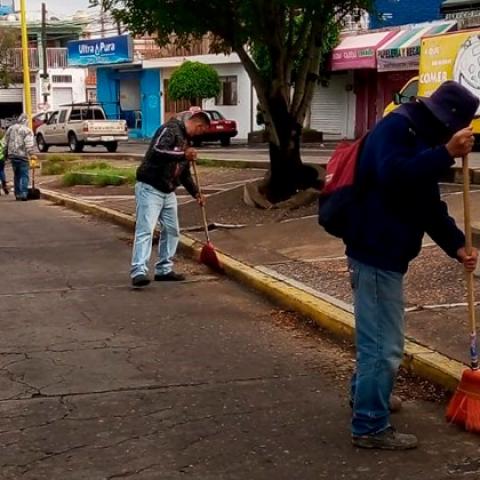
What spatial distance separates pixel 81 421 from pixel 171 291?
13.0 ft

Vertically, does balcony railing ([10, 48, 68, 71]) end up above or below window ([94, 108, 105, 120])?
above

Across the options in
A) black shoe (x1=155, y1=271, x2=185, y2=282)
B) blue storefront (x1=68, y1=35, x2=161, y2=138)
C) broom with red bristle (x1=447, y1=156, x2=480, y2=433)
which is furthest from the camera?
blue storefront (x1=68, y1=35, x2=161, y2=138)

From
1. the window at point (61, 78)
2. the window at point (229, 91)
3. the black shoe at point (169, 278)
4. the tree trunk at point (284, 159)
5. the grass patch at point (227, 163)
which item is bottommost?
the black shoe at point (169, 278)

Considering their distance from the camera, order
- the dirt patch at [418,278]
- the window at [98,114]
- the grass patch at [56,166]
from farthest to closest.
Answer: the window at [98,114]
the grass patch at [56,166]
the dirt patch at [418,278]

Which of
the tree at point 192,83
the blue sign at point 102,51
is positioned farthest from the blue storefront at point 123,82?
the tree at point 192,83

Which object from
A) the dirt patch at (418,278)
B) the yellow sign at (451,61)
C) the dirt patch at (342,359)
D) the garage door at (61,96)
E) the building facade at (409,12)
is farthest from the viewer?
the garage door at (61,96)

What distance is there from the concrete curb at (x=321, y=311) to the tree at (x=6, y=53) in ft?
147

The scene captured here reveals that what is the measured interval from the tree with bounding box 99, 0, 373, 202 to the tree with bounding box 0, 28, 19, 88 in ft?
137

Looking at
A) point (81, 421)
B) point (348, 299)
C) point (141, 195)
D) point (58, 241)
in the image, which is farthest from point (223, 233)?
point (81, 421)

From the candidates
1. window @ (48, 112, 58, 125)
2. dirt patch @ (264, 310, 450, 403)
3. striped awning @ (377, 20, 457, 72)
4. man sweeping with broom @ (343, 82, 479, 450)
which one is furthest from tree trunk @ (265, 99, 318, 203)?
window @ (48, 112, 58, 125)

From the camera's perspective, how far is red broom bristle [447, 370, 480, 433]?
5.10 m

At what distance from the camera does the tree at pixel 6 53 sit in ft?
178

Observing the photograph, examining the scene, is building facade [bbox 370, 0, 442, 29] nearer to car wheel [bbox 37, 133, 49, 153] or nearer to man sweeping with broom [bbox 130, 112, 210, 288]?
car wheel [bbox 37, 133, 49, 153]

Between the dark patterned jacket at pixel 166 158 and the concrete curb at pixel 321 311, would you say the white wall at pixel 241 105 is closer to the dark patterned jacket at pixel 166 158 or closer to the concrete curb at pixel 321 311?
the concrete curb at pixel 321 311
